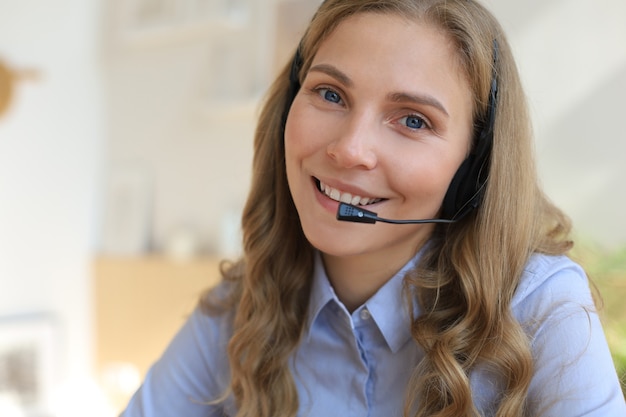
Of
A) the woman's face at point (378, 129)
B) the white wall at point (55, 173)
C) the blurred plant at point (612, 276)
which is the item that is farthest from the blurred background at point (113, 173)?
the woman's face at point (378, 129)

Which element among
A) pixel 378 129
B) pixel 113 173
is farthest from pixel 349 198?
pixel 113 173

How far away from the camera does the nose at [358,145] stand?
961 mm

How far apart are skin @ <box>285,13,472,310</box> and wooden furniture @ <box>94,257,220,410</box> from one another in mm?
2025

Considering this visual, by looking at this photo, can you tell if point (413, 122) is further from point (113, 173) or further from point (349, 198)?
point (113, 173)

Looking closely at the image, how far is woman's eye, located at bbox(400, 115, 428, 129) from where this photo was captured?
981mm

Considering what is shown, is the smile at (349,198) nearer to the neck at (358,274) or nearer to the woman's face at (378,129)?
the woman's face at (378,129)

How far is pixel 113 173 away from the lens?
11.5 feet

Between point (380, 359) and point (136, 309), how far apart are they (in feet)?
7.77

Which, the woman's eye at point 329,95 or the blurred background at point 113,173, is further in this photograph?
the blurred background at point 113,173

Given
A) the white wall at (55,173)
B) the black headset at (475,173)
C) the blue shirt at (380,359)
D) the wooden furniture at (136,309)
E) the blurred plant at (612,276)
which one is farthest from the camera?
the white wall at (55,173)

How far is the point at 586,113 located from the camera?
216 cm

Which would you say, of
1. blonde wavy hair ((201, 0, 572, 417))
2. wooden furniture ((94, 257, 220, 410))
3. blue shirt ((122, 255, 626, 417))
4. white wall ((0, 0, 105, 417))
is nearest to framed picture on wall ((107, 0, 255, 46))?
white wall ((0, 0, 105, 417))

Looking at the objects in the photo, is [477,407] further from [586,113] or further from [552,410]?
[586,113]

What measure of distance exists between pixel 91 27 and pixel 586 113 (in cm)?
243
